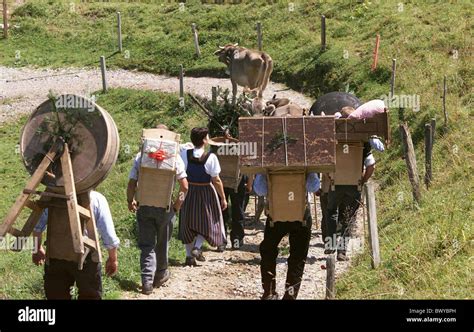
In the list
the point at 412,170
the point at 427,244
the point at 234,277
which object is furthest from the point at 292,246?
the point at 412,170

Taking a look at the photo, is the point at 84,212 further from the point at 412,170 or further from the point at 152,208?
the point at 412,170

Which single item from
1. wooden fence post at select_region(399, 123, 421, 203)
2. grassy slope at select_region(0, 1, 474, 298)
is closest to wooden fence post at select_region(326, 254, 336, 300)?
grassy slope at select_region(0, 1, 474, 298)

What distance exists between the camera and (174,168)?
35.6ft

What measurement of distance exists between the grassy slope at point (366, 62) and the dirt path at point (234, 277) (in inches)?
22.0

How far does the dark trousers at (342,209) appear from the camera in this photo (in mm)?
12734

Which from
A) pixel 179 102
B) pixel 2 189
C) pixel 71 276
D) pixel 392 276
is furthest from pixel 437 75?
pixel 71 276

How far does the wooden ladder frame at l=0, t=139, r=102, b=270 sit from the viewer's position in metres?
8.34

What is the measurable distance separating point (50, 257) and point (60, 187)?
75 cm

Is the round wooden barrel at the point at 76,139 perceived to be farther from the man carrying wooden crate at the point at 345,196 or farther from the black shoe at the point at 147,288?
the man carrying wooden crate at the point at 345,196

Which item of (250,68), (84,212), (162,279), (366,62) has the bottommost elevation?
(162,279)

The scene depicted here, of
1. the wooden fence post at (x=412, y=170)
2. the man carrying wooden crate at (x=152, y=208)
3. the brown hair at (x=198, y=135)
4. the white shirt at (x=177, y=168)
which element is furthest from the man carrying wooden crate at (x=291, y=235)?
the wooden fence post at (x=412, y=170)

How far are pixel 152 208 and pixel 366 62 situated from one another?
49.4ft

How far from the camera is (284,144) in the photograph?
9844mm

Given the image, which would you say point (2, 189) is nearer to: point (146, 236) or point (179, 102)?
point (179, 102)
